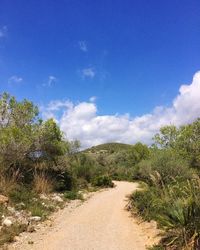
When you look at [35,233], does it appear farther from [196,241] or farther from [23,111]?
[23,111]

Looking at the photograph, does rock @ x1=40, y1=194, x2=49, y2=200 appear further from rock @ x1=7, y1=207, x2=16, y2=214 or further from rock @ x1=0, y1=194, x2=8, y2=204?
rock @ x1=7, y1=207, x2=16, y2=214

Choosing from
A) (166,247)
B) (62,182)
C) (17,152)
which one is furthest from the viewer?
(62,182)

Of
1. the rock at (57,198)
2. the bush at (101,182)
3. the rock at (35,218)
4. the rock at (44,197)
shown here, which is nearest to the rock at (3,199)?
the rock at (35,218)

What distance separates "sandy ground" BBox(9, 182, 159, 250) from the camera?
9047 millimetres

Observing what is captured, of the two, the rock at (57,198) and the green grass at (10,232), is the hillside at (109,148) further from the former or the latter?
the green grass at (10,232)

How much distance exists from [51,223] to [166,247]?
18.2ft

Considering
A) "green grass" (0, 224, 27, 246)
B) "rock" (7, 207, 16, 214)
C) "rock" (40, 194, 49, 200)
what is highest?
"rock" (40, 194, 49, 200)

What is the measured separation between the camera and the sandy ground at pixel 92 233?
9047 millimetres

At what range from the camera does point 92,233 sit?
10484 millimetres

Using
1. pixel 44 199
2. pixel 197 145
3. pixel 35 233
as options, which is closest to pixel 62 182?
pixel 44 199

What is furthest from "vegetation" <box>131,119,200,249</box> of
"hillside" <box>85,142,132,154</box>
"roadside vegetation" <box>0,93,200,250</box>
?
"hillside" <box>85,142,132,154</box>

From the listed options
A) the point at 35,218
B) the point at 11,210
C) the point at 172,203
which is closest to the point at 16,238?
the point at 35,218

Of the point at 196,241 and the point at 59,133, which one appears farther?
the point at 59,133

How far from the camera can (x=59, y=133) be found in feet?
72.0
